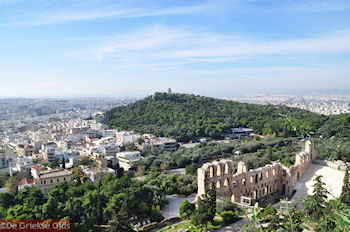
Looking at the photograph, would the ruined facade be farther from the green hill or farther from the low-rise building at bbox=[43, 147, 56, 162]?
the low-rise building at bbox=[43, 147, 56, 162]

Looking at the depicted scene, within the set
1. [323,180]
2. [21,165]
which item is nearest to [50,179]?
[21,165]

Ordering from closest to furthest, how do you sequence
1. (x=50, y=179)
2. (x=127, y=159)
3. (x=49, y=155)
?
1. (x=50, y=179)
2. (x=127, y=159)
3. (x=49, y=155)

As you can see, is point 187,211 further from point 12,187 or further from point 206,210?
point 12,187

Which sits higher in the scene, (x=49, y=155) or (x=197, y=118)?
(x=197, y=118)

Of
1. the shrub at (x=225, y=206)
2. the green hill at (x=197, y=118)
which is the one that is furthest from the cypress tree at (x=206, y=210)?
the green hill at (x=197, y=118)

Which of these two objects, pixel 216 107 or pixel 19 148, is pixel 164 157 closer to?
pixel 19 148

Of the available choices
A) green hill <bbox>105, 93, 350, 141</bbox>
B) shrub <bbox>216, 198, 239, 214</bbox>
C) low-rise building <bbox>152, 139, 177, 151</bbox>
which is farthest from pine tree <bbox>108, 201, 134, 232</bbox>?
green hill <bbox>105, 93, 350, 141</bbox>

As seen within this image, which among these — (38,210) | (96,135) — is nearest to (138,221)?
(38,210)
